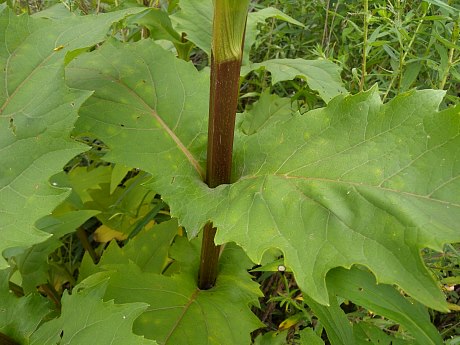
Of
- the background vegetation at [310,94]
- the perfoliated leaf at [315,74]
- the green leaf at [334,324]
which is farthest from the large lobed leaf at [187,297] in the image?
the perfoliated leaf at [315,74]

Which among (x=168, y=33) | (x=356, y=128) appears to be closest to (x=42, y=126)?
(x=356, y=128)

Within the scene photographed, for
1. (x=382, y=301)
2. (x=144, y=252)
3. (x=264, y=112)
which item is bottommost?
(x=144, y=252)

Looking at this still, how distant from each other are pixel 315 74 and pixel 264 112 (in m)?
0.30

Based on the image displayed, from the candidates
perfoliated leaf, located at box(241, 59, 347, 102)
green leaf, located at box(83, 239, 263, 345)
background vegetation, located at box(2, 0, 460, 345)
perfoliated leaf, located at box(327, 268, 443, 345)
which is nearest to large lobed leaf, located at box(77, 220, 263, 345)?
green leaf, located at box(83, 239, 263, 345)

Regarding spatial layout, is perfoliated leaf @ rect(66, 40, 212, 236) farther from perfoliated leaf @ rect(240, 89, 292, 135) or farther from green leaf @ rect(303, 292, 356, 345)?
perfoliated leaf @ rect(240, 89, 292, 135)

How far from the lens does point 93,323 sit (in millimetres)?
988

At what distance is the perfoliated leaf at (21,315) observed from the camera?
1.13 meters

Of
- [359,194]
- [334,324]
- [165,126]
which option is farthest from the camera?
[165,126]

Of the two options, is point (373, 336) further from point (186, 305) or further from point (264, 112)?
point (264, 112)

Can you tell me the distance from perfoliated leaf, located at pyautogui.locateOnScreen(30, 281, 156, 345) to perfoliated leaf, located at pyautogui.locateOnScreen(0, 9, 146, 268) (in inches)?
8.5

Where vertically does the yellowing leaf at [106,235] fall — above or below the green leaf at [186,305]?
below

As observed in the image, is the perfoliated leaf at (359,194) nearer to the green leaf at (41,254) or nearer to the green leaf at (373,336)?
the green leaf at (373,336)

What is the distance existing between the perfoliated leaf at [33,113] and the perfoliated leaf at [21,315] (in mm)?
329

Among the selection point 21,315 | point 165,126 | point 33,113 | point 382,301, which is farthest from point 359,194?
point 21,315
